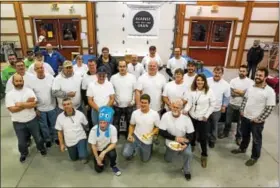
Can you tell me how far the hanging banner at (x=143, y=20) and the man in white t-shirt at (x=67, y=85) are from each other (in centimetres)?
532

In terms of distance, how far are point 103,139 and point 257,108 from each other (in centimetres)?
229

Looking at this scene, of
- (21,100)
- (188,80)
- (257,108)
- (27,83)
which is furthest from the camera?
(188,80)

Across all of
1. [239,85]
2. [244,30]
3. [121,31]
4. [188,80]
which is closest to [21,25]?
[121,31]

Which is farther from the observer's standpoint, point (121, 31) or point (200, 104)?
point (121, 31)

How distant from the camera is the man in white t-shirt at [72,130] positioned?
3.17 meters

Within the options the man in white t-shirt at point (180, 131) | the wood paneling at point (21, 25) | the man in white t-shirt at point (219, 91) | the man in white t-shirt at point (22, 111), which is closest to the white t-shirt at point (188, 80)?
the man in white t-shirt at point (219, 91)

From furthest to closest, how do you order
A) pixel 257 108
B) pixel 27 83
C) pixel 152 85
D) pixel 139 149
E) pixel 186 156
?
pixel 152 85 < pixel 139 149 < pixel 27 83 < pixel 257 108 < pixel 186 156

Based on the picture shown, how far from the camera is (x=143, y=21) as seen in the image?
8.21 metres

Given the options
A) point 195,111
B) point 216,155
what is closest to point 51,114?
point 195,111

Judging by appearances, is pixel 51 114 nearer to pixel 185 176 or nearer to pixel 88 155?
pixel 88 155

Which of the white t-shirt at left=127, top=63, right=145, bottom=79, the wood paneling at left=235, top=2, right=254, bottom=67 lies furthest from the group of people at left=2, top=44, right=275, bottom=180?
the wood paneling at left=235, top=2, right=254, bottom=67

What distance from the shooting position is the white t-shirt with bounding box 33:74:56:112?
130 inches

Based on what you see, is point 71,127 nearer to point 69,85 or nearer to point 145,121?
point 69,85

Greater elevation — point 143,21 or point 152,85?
point 143,21
